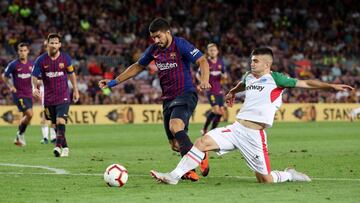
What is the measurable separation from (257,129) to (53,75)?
7253 millimetres

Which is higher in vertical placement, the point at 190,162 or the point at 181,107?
the point at 181,107

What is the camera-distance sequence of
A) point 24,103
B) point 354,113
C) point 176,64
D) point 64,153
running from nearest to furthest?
1. point 176,64
2. point 64,153
3. point 24,103
4. point 354,113

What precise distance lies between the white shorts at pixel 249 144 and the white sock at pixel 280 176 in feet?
0.34

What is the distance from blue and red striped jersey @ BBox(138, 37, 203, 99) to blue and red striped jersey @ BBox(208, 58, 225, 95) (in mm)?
12081

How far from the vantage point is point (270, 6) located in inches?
1868

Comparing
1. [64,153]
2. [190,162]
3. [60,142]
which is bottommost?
[64,153]

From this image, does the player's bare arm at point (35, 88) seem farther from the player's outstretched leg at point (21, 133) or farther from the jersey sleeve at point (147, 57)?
the jersey sleeve at point (147, 57)

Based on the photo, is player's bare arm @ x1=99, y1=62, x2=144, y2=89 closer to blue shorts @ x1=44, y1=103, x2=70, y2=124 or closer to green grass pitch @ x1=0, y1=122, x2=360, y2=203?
green grass pitch @ x1=0, y1=122, x2=360, y2=203

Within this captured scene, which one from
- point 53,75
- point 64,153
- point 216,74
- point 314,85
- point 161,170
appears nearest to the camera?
point 314,85

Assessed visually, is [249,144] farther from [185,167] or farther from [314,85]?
[314,85]

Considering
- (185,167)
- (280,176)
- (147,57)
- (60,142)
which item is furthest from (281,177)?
(60,142)

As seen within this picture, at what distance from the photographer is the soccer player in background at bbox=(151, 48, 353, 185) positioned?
1096 centimetres

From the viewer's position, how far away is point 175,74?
40.4 ft

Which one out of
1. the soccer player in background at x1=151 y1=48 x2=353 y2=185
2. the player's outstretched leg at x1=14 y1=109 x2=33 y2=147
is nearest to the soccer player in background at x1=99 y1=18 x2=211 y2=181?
the soccer player in background at x1=151 y1=48 x2=353 y2=185
